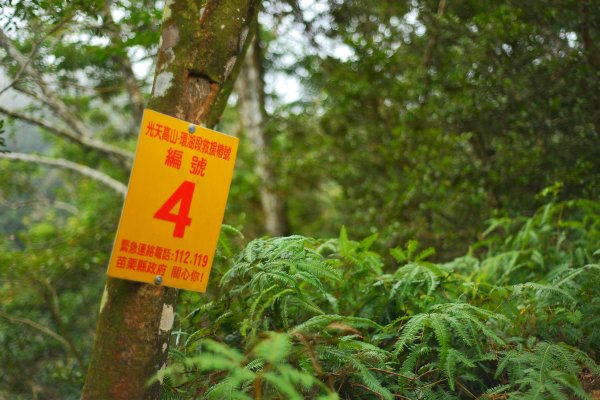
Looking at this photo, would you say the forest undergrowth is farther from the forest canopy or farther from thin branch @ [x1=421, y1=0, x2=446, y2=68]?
thin branch @ [x1=421, y1=0, x2=446, y2=68]

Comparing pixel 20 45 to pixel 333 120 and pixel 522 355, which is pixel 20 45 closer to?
pixel 333 120

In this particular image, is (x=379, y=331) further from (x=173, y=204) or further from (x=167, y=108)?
(x=167, y=108)

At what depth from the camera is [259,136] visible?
30.2 feet

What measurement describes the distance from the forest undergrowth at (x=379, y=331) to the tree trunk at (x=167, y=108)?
0.14m

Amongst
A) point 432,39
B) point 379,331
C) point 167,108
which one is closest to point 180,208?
point 167,108

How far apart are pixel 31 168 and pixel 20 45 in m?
3.82

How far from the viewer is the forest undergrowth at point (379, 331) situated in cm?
229

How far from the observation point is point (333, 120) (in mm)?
7758

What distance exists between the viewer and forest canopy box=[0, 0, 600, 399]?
2.51 meters

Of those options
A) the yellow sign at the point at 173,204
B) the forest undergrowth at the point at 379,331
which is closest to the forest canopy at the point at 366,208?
the forest undergrowth at the point at 379,331

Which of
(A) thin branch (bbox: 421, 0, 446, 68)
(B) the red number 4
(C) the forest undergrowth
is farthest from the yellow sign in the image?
(A) thin branch (bbox: 421, 0, 446, 68)

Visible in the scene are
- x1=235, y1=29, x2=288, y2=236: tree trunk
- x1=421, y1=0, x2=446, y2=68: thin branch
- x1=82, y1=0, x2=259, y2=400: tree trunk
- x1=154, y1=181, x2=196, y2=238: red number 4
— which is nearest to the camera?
x1=82, y1=0, x2=259, y2=400: tree trunk

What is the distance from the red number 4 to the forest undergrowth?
0.52 m

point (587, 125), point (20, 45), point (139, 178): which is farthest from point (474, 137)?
point (20, 45)
